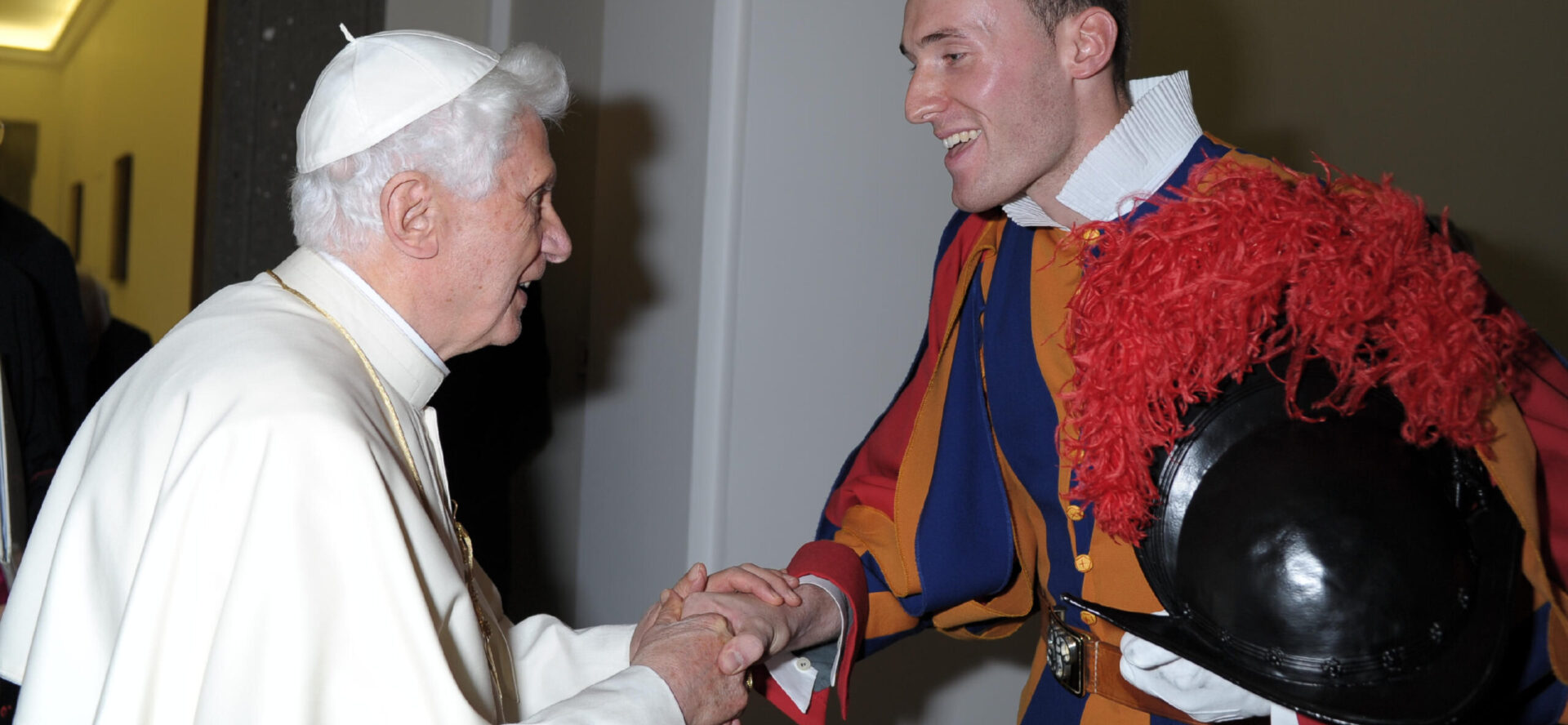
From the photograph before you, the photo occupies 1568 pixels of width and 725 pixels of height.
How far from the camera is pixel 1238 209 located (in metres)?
1.26

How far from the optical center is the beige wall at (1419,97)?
3920mm

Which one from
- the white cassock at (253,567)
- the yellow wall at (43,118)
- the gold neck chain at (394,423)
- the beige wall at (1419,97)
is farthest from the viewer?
the yellow wall at (43,118)

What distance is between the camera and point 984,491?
1922mm

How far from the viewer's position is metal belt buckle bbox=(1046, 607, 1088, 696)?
1.74 m

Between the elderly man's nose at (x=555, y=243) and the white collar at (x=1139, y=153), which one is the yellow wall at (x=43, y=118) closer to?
the elderly man's nose at (x=555, y=243)

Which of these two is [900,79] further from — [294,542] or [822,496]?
[294,542]

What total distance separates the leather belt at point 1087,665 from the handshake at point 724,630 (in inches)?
14.0

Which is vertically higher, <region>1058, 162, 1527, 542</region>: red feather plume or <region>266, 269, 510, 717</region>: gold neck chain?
<region>1058, 162, 1527, 542</region>: red feather plume

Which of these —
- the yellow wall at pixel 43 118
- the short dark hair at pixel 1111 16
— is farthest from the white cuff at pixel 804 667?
the yellow wall at pixel 43 118

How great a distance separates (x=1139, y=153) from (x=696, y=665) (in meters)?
1.02

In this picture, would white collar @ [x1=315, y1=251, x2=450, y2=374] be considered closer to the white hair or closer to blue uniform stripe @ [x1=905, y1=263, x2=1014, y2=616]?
the white hair

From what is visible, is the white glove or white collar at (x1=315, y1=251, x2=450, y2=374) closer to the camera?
the white glove

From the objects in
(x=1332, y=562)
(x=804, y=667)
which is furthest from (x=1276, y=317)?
(x=804, y=667)

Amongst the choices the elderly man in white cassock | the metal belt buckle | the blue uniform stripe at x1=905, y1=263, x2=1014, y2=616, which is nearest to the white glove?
the metal belt buckle
